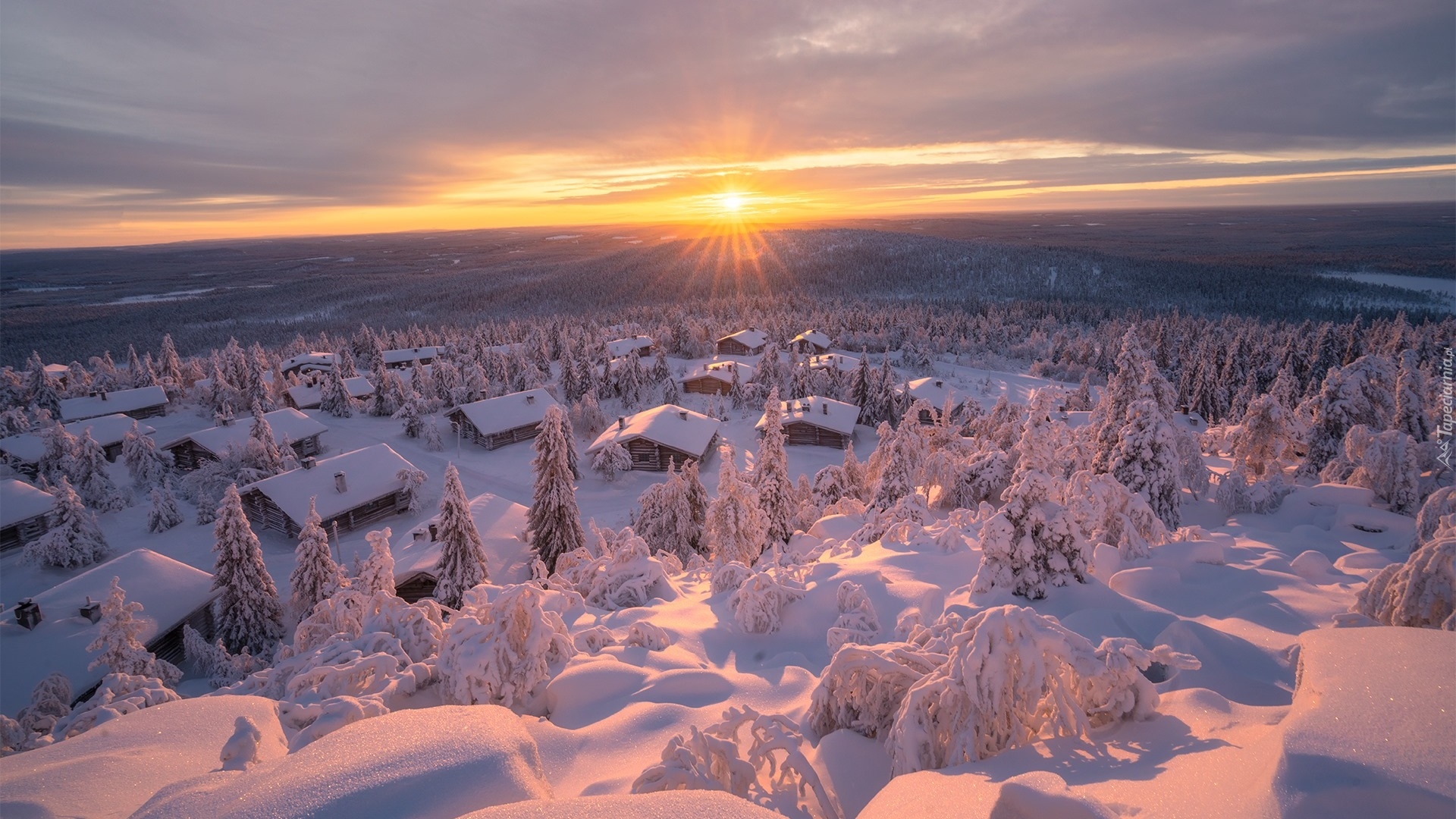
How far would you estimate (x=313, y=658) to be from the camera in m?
7.81

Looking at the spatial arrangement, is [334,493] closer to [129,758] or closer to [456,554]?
[456,554]

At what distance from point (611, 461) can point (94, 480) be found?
29679mm

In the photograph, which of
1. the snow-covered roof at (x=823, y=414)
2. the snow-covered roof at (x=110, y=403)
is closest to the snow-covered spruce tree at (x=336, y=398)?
the snow-covered roof at (x=110, y=403)

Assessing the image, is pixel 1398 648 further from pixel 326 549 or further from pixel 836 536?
pixel 326 549

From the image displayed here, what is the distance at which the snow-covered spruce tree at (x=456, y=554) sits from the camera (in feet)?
71.2

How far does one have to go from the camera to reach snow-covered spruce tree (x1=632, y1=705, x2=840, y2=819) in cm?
495

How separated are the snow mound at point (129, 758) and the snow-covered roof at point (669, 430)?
34.8 metres

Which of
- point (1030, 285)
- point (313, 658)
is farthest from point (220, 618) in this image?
point (1030, 285)

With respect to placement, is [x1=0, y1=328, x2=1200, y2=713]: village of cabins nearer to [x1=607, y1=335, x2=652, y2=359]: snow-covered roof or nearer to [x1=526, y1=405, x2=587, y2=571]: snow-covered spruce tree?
[x1=526, y1=405, x2=587, y2=571]: snow-covered spruce tree

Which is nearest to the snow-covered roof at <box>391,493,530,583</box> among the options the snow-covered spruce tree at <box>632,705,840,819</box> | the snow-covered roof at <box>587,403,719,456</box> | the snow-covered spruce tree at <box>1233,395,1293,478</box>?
the snow-covered roof at <box>587,403,719,456</box>

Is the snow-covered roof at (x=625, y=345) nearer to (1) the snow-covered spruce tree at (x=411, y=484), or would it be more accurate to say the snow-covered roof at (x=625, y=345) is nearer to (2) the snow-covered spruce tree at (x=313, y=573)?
(1) the snow-covered spruce tree at (x=411, y=484)

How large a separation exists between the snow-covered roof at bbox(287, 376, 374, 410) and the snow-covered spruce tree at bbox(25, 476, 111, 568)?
27.2m

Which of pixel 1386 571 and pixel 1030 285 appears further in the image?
pixel 1030 285

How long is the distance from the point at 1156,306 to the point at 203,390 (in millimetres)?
170581
